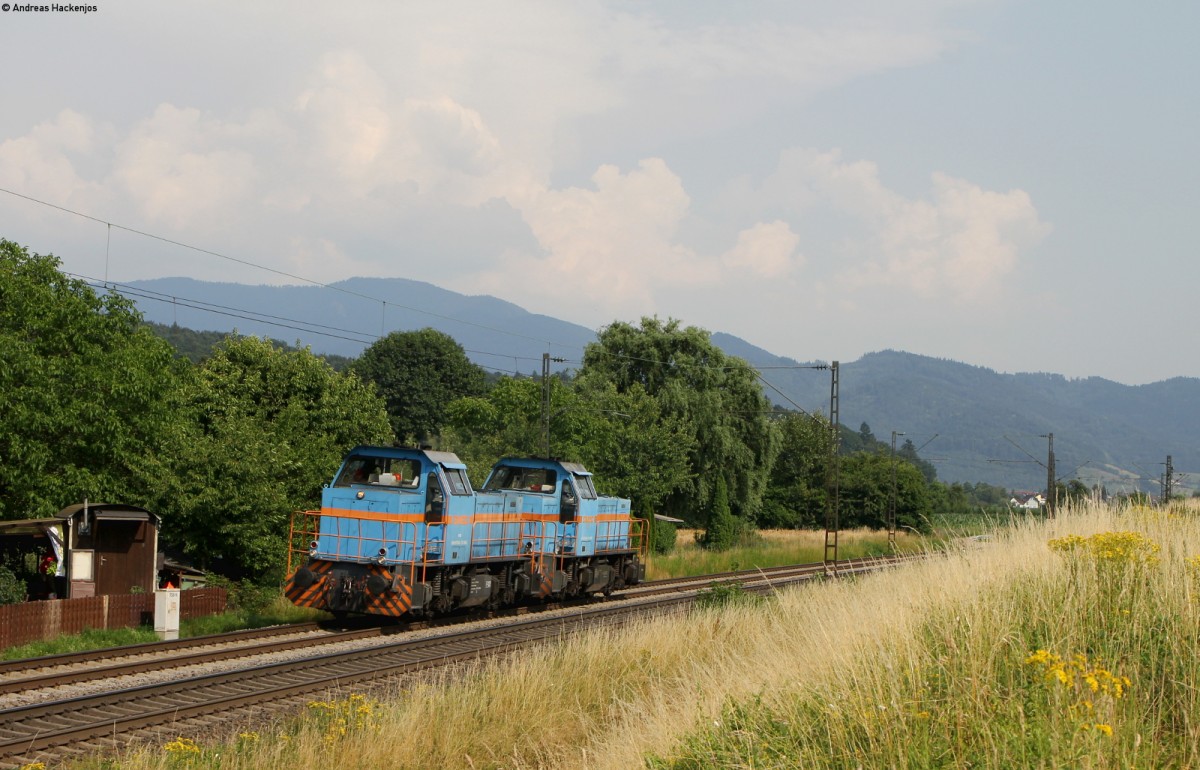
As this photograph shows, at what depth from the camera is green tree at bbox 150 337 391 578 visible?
990 inches

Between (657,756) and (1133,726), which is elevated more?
(1133,726)

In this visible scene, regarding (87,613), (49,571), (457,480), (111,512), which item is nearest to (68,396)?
(111,512)

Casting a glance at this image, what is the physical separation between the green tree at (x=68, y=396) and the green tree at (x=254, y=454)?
1134mm

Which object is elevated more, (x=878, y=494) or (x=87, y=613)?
(x=878, y=494)

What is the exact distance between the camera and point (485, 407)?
59000 mm

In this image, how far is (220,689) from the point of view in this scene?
13805mm

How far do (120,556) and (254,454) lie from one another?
414 cm

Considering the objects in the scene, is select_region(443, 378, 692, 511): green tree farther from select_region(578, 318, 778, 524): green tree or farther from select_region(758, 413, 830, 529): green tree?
select_region(758, 413, 830, 529): green tree

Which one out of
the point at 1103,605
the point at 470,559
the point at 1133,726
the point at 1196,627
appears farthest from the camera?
the point at 470,559

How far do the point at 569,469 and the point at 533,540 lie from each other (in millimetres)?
2296

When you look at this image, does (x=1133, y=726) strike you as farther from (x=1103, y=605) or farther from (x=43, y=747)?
(x=43, y=747)

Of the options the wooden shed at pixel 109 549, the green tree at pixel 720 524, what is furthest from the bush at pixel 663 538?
the wooden shed at pixel 109 549

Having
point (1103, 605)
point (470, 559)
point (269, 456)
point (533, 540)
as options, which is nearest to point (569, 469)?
point (533, 540)

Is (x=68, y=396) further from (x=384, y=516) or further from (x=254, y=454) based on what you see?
(x=384, y=516)
